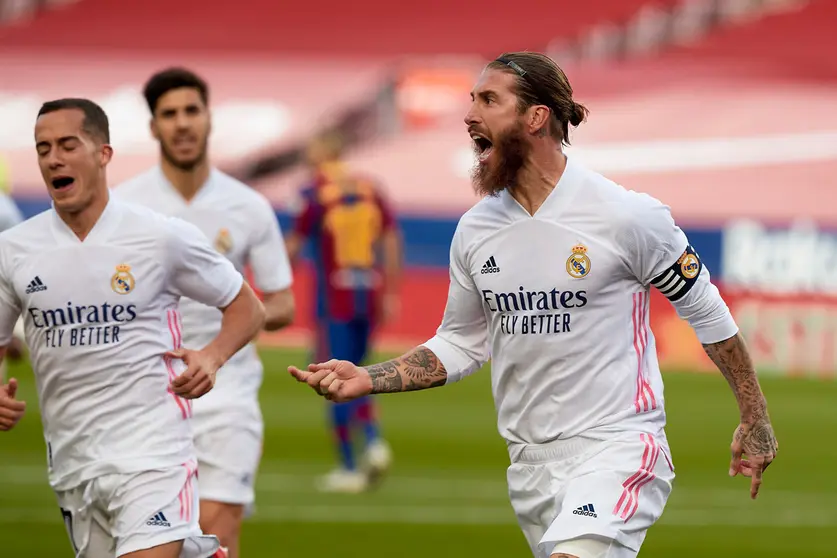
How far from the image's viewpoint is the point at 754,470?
5.24 m

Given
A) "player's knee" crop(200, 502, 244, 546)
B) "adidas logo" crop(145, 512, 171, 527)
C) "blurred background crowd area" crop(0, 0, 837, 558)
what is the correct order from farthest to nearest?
"blurred background crowd area" crop(0, 0, 837, 558)
"player's knee" crop(200, 502, 244, 546)
"adidas logo" crop(145, 512, 171, 527)

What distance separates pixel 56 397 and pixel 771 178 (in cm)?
2517

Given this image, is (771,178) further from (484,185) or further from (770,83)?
(484,185)

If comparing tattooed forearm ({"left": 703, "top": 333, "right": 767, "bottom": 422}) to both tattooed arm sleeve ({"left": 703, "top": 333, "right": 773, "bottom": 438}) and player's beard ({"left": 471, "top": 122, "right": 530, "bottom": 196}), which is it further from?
player's beard ({"left": 471, "top": 122, "right": 530, "bottom": 196})

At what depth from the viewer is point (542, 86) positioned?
5254 mm

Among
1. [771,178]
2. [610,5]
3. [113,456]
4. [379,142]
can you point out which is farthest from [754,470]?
[610,5]

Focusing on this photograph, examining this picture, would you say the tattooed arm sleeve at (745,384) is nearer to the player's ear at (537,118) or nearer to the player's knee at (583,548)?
the player's knee at (583,548)

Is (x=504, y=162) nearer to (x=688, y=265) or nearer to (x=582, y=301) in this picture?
(x=582, y=301)

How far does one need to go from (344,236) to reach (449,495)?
2239 millimetres

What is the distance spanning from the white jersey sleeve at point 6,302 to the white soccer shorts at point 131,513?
0.61 m

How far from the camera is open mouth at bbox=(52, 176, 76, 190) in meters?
5.65

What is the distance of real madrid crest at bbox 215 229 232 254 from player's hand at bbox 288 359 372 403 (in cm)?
212

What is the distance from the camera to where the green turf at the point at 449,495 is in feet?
31.7

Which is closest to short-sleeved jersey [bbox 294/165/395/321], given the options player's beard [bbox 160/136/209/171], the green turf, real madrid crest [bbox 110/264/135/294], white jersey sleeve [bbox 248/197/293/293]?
the green turf
